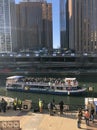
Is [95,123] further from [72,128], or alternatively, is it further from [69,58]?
→ [69,58]

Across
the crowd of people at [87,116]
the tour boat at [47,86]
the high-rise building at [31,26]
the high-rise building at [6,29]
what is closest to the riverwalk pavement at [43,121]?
the crowd of people at [87,116]

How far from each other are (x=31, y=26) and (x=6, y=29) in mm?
19709

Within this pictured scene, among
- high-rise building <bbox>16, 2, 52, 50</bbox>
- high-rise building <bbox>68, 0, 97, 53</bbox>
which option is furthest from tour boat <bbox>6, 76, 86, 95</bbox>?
high-rise building <bbox>16, 2, 52, 50</bbox>

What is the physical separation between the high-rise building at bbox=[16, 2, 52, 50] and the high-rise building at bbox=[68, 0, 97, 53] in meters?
27.8

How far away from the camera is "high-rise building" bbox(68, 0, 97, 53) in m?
152

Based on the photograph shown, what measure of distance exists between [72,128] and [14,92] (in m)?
36.9

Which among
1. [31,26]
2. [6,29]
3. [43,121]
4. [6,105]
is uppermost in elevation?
[31,26]

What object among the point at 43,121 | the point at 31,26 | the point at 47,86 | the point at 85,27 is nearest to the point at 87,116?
the point at 43,121

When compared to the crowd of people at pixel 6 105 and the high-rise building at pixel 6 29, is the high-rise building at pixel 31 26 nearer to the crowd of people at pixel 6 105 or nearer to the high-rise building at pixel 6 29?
the high-rise building at pixel 6 29

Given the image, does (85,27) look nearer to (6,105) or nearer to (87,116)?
(6,105)

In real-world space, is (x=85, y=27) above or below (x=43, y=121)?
above

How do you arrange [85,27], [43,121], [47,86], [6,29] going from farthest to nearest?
[6,29]
[85,27]
[47,86]
[43,121]

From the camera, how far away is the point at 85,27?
6107 inches

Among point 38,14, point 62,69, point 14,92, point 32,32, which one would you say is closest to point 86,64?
point 62,69
